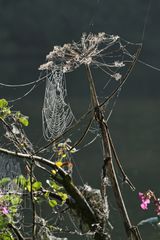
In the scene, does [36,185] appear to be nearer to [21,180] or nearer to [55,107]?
Result: [21,180]

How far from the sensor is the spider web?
1442 millimetres

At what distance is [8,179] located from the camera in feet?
4.17

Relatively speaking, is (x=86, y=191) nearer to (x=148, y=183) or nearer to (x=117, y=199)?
(x=117, y=199)

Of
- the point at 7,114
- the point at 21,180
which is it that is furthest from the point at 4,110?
the point at 21,180

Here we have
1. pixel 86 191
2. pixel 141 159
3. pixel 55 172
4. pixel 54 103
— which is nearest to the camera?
pixel 55 172

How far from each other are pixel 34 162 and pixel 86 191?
238mm

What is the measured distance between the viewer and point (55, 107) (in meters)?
1.50

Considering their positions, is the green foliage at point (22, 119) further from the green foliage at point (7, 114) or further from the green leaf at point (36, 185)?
the green leaf at point (36, 185)

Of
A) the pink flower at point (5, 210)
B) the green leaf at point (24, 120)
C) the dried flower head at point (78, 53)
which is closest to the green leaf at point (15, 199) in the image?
the pink flower at point (5, 210)

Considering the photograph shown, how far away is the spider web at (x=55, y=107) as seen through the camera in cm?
144

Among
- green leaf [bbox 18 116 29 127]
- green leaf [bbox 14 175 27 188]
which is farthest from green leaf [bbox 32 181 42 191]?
green leaf [bbox 18 116 29 127]

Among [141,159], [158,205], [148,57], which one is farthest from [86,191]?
[148,57]

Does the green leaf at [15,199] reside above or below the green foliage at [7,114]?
below

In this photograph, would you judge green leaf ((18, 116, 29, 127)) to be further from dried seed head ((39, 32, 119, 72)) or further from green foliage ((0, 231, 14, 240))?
green foliage ((0, 231, 14, 240))
